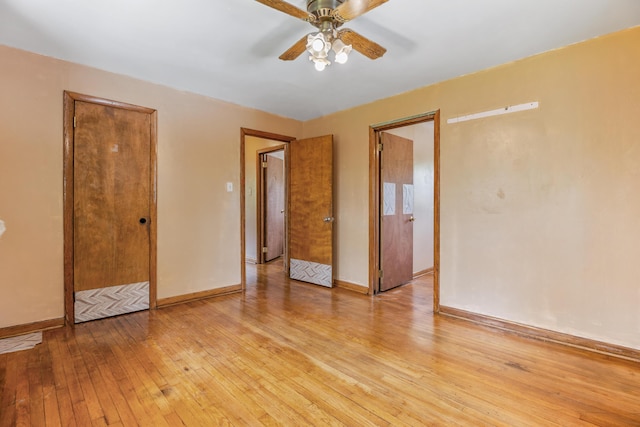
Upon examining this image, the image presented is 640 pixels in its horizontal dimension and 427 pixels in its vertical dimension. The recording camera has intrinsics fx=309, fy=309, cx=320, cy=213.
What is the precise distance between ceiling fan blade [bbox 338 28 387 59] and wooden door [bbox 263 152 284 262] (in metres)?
3.92

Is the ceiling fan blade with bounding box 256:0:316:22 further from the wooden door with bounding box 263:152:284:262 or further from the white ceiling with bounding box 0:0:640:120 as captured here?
the wooden door with bounding box 263:152:284:262

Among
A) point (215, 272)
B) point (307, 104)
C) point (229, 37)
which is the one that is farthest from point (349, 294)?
point (229, 37)

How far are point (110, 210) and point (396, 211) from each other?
130 inches

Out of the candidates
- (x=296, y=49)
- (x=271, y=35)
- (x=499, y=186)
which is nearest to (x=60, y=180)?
(x=271, y=35)

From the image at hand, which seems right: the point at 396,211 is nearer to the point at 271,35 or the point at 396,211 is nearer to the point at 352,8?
the point at 271,35

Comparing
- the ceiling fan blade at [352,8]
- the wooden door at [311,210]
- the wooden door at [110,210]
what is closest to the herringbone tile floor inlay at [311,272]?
the wooden door at [311,210]

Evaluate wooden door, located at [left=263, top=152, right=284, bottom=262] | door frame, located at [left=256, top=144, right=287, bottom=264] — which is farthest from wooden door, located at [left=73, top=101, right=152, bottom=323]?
wooden door, located at [left=263, top=152, right=284, bottom=262]

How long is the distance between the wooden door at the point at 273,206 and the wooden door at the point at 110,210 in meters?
2.70

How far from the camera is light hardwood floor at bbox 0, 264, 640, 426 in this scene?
162cm

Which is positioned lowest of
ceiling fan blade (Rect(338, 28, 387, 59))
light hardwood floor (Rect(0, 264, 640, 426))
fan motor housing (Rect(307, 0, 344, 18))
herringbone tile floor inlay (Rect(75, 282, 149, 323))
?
light hardwood floor (Rect(0, 264, 640, 426))

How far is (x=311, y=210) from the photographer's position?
4.35 meters

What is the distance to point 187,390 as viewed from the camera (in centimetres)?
183

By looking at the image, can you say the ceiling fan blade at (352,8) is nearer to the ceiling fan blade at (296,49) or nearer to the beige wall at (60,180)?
the ceiling fan blade at (296,49)

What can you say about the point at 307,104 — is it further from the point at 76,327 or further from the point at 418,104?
the point at 76,327
